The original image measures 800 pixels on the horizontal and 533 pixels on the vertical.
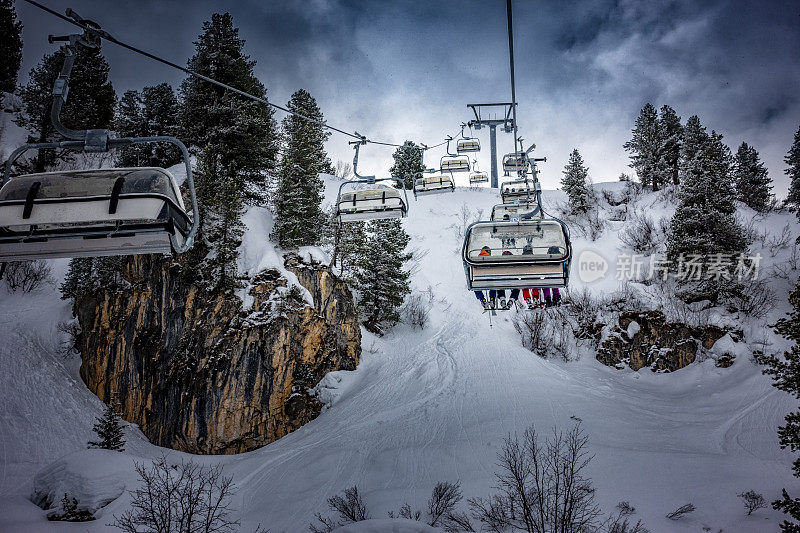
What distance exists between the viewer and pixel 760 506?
37.6ft

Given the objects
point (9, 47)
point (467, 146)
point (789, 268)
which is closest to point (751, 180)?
point (789, 268)

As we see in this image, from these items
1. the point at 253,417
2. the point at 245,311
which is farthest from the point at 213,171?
the point at 253,417

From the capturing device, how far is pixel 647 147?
34.6 metres

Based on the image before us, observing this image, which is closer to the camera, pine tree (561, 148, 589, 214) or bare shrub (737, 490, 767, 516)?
bare shrub (737, 490, 767, 516)

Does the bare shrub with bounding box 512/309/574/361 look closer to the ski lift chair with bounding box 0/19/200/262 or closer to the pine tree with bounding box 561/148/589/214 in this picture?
the pine tree with bounding box 561/148/589/214

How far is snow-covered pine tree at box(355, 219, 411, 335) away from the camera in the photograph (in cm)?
2448

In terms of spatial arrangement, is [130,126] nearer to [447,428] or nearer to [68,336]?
[68,336]

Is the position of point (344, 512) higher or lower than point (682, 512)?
lower

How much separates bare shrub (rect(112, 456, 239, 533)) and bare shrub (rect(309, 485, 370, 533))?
289cm

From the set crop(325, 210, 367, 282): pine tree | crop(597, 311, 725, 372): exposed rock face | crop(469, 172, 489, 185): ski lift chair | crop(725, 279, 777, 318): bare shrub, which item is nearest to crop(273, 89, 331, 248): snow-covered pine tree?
crop(325, 210, 367, 282): pine tree

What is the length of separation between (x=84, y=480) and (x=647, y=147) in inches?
1731

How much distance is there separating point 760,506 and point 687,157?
26.2m

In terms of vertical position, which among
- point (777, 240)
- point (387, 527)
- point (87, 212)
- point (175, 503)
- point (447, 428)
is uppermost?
Answer: point (777, 240)

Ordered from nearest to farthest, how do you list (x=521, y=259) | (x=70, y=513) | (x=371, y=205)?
1. (x=521, y=259)
2. (x=371, y=205)
3. (x=70, y=513)
